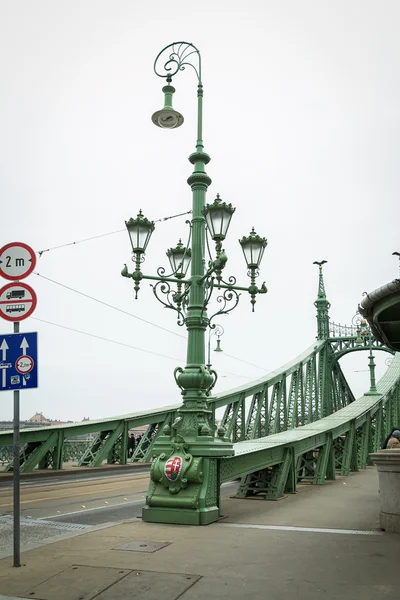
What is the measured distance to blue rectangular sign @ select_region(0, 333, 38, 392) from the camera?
18.3 feet

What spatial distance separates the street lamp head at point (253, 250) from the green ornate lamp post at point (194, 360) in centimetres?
2

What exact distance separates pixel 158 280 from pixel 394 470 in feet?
14.5

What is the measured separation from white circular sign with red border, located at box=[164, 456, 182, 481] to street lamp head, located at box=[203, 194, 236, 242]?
3.16 meters

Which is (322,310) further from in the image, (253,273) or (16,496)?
(16,496)

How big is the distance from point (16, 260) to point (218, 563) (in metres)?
3.58

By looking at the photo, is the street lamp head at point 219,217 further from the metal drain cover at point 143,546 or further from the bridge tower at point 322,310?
the bridge tower at point 322,310

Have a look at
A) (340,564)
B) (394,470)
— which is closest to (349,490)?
(394,470)

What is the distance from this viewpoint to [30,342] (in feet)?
18.8

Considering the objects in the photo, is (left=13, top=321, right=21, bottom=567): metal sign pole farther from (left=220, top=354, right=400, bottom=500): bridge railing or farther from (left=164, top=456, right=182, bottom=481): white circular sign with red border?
(left=220, top=354, right=400, bottom=500): bridge railing

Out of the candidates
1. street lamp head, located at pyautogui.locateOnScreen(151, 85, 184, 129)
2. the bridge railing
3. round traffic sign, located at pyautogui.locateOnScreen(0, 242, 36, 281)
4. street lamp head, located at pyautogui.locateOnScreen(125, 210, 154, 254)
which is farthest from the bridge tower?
round traffic sign, located at pyautogui.locateOnScreen(0, 242, 36, 281)

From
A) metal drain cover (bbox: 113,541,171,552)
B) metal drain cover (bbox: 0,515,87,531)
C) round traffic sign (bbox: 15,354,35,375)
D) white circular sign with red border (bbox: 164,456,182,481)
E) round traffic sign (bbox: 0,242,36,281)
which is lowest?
metal drain cover (bbox: 0,515,87,531)

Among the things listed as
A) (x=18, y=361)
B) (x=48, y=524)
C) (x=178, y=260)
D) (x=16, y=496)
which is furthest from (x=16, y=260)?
(x=178, y=260)

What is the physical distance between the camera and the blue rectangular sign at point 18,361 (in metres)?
5.57

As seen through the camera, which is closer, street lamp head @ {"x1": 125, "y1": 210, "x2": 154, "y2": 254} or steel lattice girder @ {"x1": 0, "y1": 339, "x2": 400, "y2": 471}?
street lamp head @ {"x1": 125, "y1": 210, "x2": 154, "y2": 254}
